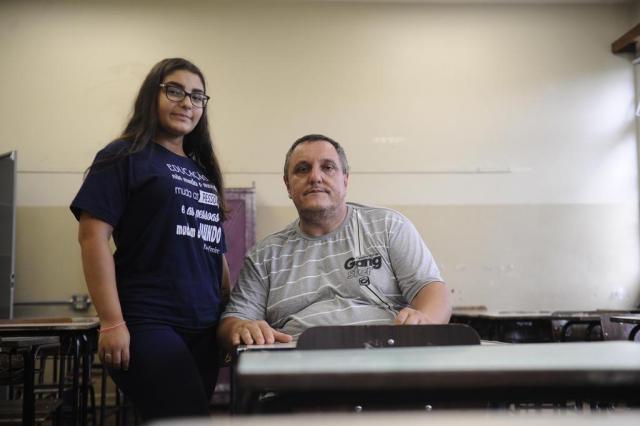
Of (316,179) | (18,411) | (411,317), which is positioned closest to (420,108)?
(316,179)

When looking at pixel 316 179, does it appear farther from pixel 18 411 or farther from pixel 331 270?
pixel 18 411

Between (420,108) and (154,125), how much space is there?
4819 mm

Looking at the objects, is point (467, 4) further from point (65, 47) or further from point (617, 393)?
point (617, 393)

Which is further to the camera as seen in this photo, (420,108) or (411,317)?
(420,108)

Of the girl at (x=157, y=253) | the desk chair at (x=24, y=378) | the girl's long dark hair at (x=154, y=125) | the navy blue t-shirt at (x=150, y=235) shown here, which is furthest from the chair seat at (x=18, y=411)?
the girl's long dark hair at (x=154, y=125)

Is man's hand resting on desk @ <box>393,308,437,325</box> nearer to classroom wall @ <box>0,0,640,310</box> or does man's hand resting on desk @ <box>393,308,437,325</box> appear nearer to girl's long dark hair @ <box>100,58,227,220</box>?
girl's long dark hair @ <box>100,58,227,220</box>

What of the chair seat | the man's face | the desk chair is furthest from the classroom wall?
the man's face

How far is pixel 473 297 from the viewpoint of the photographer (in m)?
6.19

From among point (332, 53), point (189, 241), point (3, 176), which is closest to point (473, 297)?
point (332, 53)

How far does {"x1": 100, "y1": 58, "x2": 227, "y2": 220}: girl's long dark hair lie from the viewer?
6.07 feet

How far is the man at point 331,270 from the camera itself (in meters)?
1.87

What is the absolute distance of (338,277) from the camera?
1901 millimetres

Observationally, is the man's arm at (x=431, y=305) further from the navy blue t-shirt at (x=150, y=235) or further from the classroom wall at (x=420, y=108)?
the classroom wall at (x=420, y=108)

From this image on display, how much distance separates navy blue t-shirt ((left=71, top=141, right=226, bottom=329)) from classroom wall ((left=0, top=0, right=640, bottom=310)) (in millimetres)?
4289
